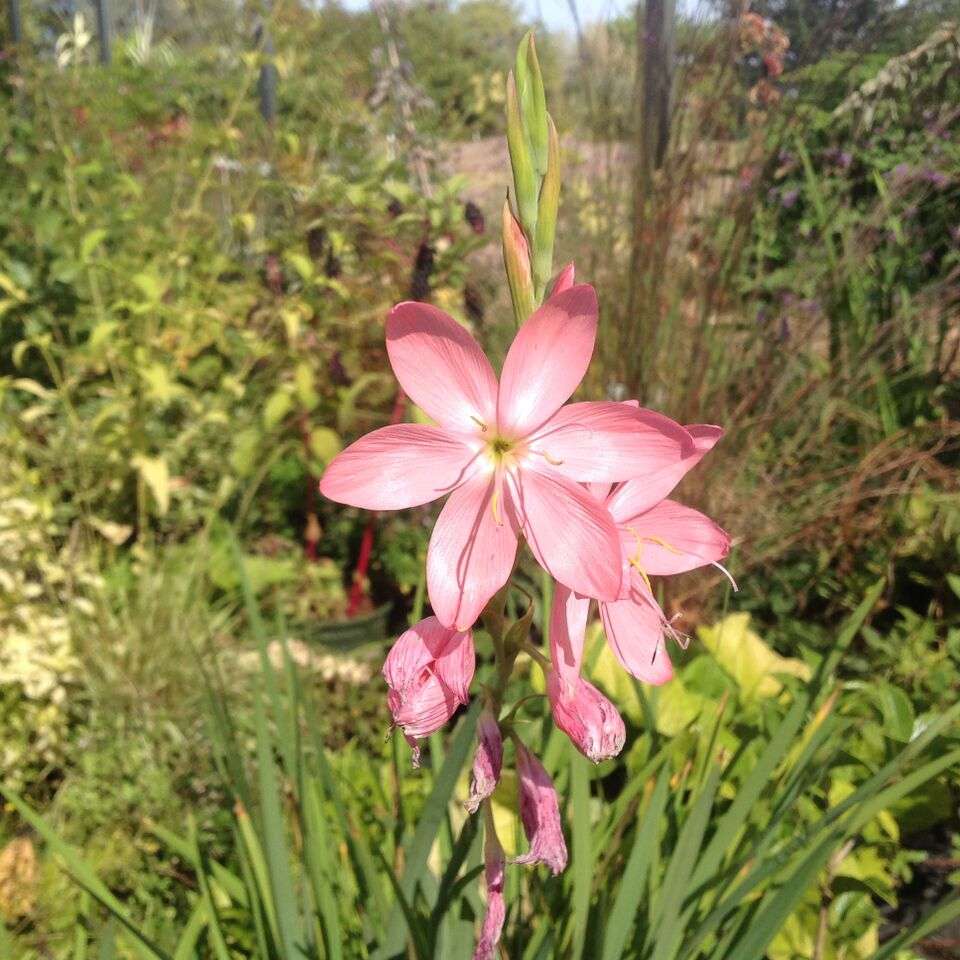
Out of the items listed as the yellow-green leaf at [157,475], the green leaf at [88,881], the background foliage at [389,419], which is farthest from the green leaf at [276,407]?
the green leaf at [88,881]

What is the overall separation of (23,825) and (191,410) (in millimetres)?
1309

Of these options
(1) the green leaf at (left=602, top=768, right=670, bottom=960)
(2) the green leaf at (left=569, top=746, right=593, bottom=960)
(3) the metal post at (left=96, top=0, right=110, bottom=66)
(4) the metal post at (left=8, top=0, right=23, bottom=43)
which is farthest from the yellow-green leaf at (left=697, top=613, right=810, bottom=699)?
(3) the metal post at (left=96, top=0, right=110, bottom=66)

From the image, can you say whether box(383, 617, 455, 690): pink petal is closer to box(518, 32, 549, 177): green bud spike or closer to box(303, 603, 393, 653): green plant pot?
box(518, 32, 549, 177): green bud spike

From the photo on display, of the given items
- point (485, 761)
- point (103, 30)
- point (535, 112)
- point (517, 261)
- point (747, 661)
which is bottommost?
point (747, 661)

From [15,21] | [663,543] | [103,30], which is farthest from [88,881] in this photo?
[103,30]

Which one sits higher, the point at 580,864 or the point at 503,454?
the point at 503,454

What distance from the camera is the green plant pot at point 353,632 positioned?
9.39 ft

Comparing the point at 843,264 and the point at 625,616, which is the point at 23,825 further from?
the point at 843,264

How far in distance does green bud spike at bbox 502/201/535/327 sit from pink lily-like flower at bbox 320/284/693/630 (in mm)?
51

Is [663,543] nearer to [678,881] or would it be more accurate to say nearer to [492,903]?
[492,903]

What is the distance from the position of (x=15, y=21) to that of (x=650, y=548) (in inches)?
171

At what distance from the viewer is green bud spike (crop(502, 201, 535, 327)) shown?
2.39ft

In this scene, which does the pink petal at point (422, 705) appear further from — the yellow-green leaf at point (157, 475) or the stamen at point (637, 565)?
the yellow-green leaf at point (157, 475)

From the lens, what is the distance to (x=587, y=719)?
718mm
